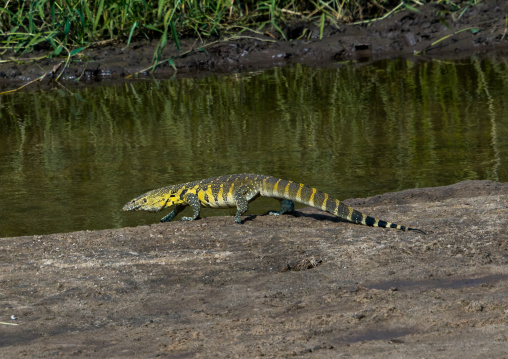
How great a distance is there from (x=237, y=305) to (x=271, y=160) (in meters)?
4.66

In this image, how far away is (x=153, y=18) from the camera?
1644 cm

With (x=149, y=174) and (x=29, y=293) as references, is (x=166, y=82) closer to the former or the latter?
(x=149, y=174)

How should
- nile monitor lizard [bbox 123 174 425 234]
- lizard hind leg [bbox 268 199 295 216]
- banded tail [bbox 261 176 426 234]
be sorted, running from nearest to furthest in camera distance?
banded tail [bbox 261 176 426 234], nile monitor lizard [bbox 123 174 425 234], lizard hind leg [bbox 268 199 295 216]

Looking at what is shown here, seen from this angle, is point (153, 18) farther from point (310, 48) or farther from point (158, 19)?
point (310, 48)

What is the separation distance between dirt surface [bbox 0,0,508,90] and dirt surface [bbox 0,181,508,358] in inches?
401

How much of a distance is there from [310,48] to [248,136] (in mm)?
6814

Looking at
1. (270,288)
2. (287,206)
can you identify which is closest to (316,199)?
(287,206)

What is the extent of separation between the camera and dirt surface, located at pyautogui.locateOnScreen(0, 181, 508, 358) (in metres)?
4.04

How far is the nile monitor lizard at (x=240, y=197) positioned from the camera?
6.38 m

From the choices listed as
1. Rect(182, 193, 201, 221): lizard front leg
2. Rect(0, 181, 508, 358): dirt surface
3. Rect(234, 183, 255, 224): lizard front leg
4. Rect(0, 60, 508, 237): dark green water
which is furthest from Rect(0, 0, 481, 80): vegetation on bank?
Rect(0, 181, 508, 358): dirt surface

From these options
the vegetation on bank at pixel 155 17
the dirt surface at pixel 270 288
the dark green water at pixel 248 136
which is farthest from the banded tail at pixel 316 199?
the vegetation on bank at pixel 155 17

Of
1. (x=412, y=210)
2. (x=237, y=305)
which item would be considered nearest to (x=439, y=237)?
(x=412, y=210)

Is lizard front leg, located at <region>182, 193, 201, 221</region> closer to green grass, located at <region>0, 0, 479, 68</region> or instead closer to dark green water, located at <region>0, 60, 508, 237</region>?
dark green water, located at <region>0, 60, 508, 237</region>

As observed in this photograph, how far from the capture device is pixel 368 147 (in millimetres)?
9539
